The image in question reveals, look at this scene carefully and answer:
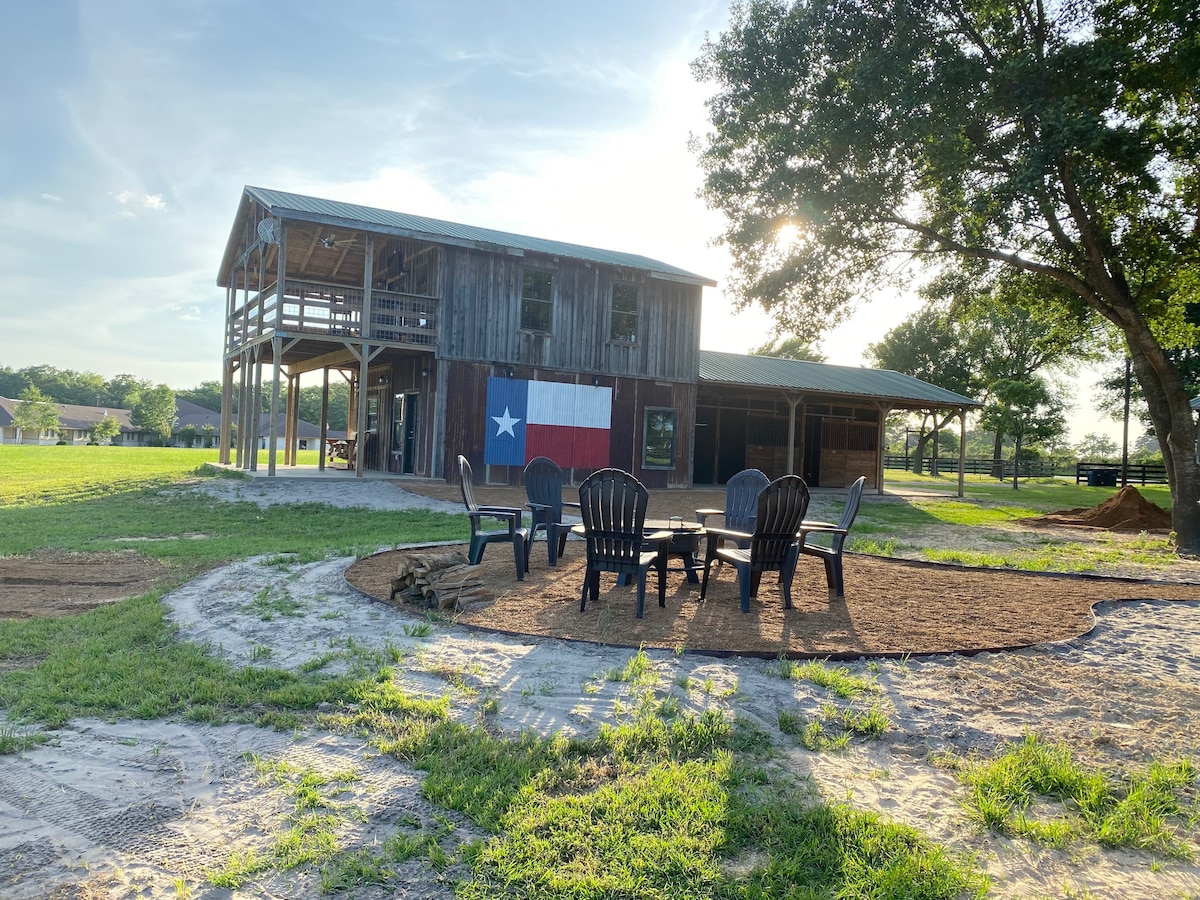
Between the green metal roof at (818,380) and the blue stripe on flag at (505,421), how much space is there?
16.7ft

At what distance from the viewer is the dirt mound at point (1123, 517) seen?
588 inches

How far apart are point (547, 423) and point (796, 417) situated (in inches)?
375

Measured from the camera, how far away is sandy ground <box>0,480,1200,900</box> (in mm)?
2391

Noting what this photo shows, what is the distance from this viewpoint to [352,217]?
1634cm

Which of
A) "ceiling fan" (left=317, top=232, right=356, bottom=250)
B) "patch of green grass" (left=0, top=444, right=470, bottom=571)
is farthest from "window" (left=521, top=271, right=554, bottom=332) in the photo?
"patch of green grass" (left=0, top=444, right=470, bottom=571)

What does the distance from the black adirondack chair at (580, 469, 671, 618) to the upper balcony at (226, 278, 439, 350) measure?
12.0 meters

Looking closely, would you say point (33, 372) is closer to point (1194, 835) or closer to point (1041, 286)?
point (1041, 286)

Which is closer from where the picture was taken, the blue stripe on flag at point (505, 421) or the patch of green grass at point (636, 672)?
the patch of green grass at point (636, 672)

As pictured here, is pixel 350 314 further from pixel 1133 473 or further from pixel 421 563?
pixel 1133 473

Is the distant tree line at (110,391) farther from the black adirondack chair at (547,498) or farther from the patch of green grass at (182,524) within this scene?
the black adirondack chair at (547,498)

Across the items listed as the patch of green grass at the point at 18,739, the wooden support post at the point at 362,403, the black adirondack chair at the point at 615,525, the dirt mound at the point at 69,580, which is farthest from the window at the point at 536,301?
the patch of green grass at the point at 18,739

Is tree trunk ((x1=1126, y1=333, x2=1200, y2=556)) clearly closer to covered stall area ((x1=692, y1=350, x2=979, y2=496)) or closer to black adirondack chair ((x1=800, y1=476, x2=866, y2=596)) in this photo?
black adirondack chair ((x1=800, y1=476, x2=866, y2=596))

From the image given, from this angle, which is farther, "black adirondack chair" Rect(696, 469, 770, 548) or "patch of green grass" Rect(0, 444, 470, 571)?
"patch of green grass" Rect(0, 444, 470, 571)

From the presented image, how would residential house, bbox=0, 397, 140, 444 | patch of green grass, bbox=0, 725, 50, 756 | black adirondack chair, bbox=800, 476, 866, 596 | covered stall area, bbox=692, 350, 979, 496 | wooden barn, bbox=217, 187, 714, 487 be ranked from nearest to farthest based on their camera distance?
patch of green grass, bbox=0, 725, 50, 756 < black adirondack chair, bbox=800, 476, 866, 596 < wooden barn, bbox=217, 187, 714, 487 < covered stall area, bbox=692, 350, 979, 496 < residential house, bbox=0, 397, 140, 444
